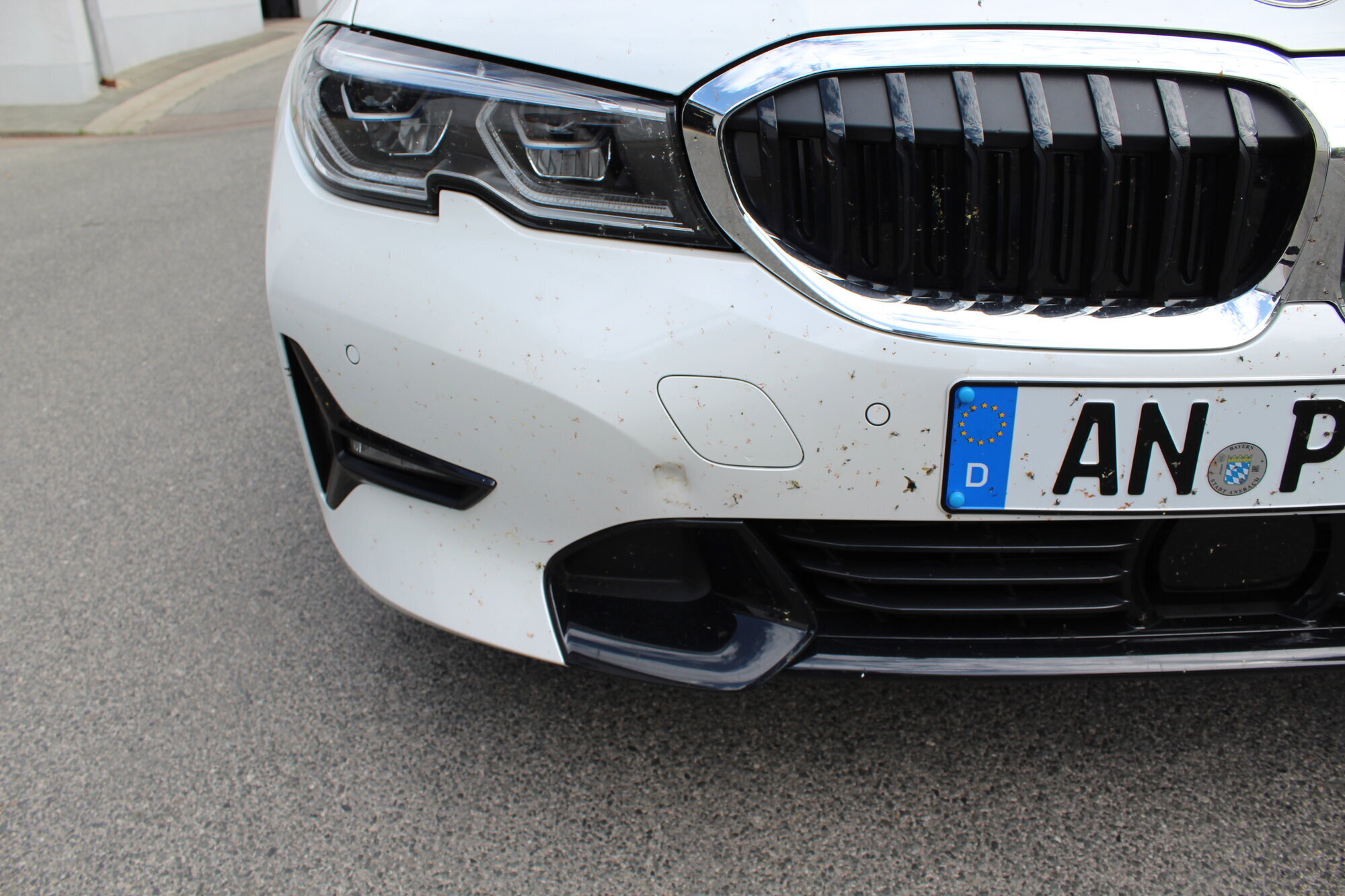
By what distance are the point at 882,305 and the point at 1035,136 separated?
0.83ft

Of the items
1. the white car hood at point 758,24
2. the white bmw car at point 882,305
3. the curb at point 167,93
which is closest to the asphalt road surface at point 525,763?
the white bmw car at point 882,305

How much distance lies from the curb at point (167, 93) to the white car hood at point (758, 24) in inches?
293

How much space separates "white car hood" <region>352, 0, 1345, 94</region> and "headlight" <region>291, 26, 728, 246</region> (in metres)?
0.04

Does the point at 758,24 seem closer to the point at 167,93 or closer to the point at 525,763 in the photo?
the point at 525,763

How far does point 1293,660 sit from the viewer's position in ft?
4.55

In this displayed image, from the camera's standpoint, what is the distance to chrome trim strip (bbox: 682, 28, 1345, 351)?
120 cm

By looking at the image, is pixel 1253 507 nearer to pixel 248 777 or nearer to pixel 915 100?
pixel 915 100

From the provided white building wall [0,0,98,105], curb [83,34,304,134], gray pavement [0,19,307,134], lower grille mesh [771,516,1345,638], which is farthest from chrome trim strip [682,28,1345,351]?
white building wall [0,0,98,105]

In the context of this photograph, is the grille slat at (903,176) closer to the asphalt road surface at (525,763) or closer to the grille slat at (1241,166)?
the grille slat at (1241,166)

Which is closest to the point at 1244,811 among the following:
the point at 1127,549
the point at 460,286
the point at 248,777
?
the point at 1127,549

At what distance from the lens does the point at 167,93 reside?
871 centimetres

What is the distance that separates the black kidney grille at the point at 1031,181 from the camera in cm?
A: 120

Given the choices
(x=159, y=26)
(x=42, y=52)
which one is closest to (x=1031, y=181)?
(x=42, y=52)

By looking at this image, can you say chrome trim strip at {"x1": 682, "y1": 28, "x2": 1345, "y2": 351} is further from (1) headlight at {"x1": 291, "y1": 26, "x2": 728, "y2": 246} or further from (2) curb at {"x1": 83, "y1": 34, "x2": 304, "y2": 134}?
(2) curb at {"x1": 83, "y1": 34, "x2": 304, "y2": 134}
